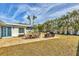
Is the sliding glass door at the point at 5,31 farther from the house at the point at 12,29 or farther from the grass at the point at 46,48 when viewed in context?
the grass at the point at 46,48

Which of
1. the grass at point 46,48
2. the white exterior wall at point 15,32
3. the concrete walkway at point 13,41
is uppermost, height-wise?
the white exterior wall at point 15,32

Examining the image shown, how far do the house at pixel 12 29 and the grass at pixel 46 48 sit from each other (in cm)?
11

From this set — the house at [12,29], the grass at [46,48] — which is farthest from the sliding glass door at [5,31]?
the grass at [46,48]

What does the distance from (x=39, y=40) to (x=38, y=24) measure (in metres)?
0.15

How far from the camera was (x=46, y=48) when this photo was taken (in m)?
1.67

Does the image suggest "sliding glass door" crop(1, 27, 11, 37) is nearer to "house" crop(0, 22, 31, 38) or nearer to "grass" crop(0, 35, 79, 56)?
"house" crop(0, 22, 31, 38)

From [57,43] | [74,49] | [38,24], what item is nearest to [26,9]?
[38,24]

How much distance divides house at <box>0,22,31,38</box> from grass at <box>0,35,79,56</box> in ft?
0.36

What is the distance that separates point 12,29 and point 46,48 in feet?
1.13

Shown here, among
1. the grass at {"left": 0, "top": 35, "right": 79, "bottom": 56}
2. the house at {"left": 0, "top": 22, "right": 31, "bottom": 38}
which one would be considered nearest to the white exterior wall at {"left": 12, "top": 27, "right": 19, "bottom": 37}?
the house at {"left": 0, "top": 22, "right": 31, "bottom": 38}

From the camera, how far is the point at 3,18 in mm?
1671

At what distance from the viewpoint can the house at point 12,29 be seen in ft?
5.45

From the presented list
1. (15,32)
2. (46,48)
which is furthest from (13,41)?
(46,48)

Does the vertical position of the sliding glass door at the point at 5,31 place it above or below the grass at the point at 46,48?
above
